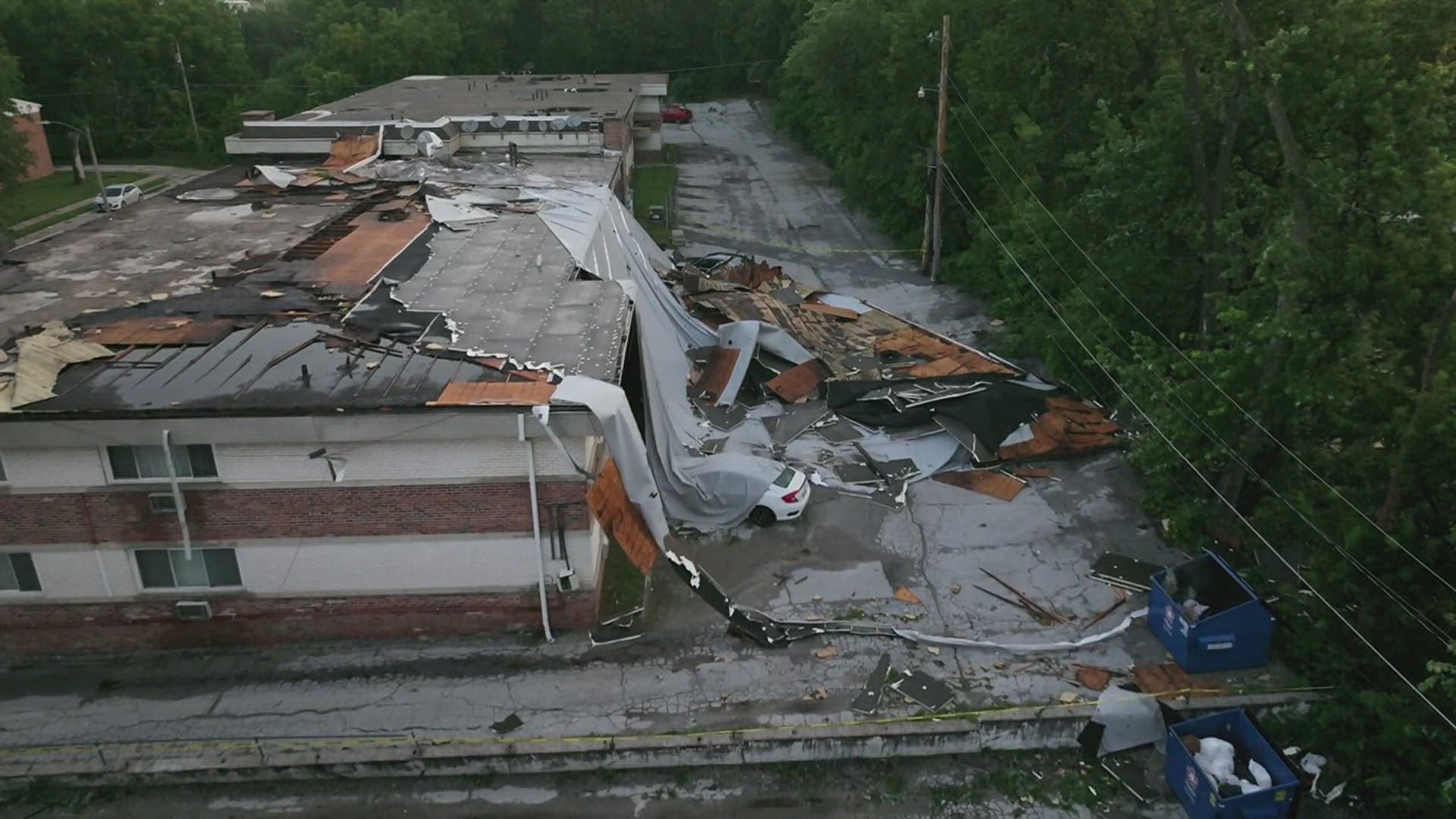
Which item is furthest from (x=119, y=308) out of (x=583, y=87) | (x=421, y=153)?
(x=583, y=87)

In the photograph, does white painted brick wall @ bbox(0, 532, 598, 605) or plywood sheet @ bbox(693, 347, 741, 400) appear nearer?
white painted brick wall @ bbox(0, 532, 598, 605)

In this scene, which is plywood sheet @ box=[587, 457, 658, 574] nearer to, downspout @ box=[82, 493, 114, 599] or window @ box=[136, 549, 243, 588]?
window @ box=[136, 549, 243, 588]

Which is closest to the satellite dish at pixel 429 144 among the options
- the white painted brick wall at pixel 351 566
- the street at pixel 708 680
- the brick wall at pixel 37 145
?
the street at pixel 708 680

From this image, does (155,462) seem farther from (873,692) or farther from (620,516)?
(873,692)

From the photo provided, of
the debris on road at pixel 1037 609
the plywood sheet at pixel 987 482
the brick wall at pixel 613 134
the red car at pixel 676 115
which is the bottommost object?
the debris on road at pixel 1037 609

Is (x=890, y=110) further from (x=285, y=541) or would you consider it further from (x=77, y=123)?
(x=77, y=123)

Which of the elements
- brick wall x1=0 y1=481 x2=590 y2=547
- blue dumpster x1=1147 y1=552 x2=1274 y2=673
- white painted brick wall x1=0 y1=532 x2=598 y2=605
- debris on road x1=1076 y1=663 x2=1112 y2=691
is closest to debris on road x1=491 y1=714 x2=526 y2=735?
white painted brick wall x1=0 y1=532 x2=598 y2=605

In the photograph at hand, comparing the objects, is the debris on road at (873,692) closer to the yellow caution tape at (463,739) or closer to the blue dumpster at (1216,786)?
the yellow caution tape at (463,739)
